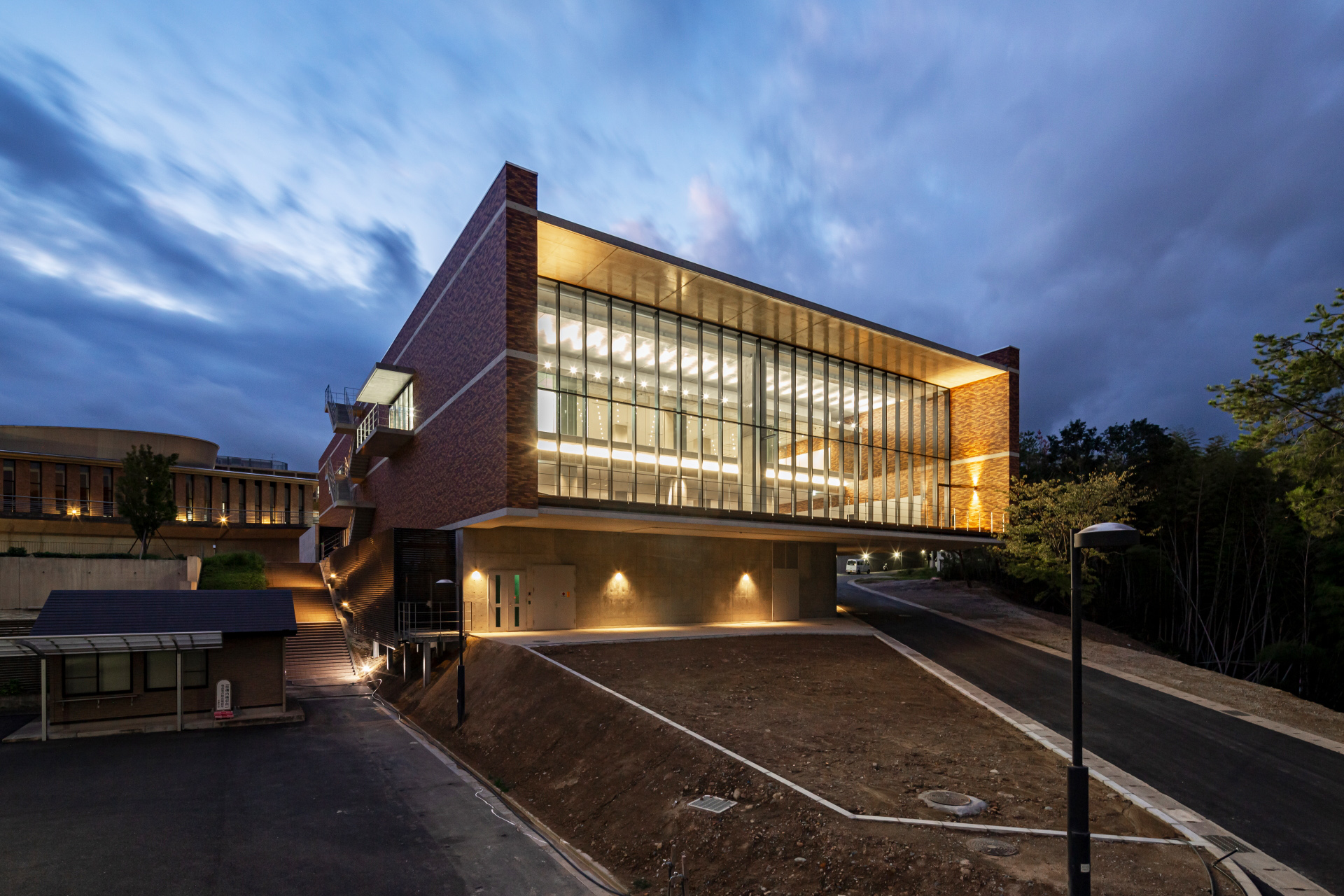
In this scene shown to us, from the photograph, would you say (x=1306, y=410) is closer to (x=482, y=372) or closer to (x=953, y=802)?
(x=953, y=802)

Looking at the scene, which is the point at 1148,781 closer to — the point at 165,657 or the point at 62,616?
the point at 165,657

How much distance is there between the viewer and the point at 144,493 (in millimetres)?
32875

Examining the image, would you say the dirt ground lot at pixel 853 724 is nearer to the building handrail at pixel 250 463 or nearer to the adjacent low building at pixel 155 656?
the adjacent low building at pixel 155 656

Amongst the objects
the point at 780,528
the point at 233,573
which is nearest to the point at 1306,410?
the point at 780,528

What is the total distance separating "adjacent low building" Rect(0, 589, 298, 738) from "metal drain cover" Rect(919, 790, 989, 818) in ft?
60.2

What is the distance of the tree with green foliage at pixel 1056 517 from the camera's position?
31.2m

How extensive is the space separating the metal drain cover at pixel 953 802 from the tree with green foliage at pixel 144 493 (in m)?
33.9

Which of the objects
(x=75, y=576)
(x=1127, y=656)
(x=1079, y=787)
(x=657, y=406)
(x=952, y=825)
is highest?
(x=657, y=406)

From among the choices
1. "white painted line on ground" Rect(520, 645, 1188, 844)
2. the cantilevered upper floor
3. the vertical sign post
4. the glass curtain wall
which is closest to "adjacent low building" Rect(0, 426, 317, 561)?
the cantilevered upper floor

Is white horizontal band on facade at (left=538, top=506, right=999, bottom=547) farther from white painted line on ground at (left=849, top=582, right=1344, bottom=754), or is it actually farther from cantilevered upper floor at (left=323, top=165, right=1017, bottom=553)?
white painted line on ground at (left=849, top=582, right=1344, bottom=754)

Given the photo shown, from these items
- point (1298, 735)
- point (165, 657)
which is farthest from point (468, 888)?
point (1298, 735)

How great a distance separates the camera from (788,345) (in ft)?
108

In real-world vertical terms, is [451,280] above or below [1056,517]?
above

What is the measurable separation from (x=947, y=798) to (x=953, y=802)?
0.57ft
